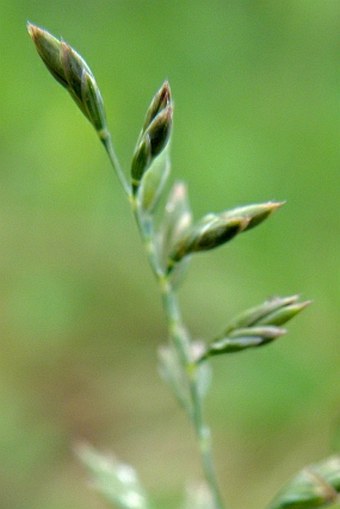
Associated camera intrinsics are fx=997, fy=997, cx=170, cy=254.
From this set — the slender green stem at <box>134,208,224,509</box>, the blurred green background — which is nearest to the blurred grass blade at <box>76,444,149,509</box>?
the slender green stem at <box>134,208,224,509</box>

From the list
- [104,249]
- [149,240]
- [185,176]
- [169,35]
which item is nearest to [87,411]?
[104,249]

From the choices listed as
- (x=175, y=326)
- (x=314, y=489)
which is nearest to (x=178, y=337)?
(x=175, y=326)

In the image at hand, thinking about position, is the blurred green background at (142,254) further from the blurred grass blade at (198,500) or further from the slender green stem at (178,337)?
the slender green stem at (178,337)

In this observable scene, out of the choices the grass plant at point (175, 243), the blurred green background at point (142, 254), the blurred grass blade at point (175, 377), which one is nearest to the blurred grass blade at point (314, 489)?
the grass plant at point (175, 243)

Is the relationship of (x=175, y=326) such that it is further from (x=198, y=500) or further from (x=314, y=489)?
(x=198, y=500)

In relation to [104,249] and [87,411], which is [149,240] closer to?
[87,411]

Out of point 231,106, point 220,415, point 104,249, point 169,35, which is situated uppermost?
point 169,35

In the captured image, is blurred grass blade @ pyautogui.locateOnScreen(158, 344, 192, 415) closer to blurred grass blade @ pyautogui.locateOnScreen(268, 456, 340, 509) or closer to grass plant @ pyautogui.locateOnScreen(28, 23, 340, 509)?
grass plant @ pyautogui.locateOnScreen(28, 23, 340, 509)

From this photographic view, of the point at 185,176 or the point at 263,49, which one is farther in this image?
the point at 263,49
